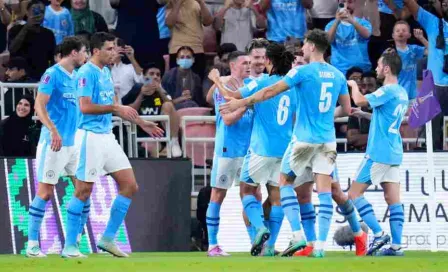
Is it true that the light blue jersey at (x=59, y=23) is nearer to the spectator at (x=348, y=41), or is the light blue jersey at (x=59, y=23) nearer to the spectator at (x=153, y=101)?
the spectator at (x=153, y=101)

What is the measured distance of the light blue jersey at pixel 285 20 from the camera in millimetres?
26141

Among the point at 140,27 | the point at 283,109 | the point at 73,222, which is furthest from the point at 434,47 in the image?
the point at 73,222

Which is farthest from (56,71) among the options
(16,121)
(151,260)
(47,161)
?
(16,121)

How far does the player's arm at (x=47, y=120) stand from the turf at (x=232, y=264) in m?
1.37

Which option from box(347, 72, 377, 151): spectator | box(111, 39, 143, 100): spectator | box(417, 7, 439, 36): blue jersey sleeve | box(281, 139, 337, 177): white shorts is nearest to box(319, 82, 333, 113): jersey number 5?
box(281, 139, 337, 177): white shorts

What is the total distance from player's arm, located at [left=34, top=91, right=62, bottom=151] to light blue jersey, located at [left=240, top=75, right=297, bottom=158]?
2.44 metres

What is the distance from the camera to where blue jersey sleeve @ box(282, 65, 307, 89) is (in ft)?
55.6

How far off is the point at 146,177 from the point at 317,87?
5.64 m

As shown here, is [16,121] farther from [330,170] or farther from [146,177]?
[330,170]

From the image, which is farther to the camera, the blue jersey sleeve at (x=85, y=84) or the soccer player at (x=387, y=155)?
the soccer player at (x=387, y=155)

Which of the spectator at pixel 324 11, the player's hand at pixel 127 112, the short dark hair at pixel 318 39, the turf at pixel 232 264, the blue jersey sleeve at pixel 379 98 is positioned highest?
the spectator at pixel 324 11

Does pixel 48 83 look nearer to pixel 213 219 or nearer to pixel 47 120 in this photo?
pixel 47 120

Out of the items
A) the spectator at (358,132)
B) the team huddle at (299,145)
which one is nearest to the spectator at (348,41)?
the spectator at (358,132)

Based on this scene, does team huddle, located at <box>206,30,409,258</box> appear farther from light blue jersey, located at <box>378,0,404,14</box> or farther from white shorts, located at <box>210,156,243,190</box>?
light blue jersey, located at <box>378,0,404,14</box>
